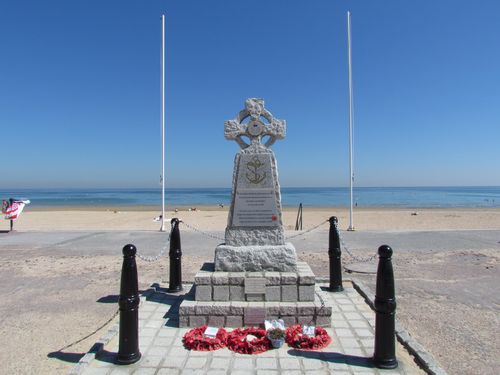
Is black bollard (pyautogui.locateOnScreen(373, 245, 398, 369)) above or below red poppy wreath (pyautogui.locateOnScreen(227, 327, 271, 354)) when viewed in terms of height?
above

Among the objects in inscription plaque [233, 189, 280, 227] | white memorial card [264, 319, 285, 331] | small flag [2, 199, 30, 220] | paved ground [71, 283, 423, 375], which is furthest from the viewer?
small flag [2, 199, 30, 220]

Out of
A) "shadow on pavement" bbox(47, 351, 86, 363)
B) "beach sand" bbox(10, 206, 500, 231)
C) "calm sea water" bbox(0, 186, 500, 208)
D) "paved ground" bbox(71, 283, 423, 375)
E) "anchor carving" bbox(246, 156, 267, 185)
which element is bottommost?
"calm sea water" bbox(0, 186, 500, 208)

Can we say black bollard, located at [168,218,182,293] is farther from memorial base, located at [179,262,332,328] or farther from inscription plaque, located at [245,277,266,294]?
inscription plaque, located at [245,277,266,294]

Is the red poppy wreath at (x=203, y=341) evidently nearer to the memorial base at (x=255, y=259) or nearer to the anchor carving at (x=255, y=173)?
the memorial base at (x=255, y=259)

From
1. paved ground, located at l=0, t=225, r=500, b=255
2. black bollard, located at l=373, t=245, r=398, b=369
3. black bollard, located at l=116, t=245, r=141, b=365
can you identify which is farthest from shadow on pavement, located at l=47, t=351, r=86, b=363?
paved ground, located at l=0, t=225, r=500, b=255

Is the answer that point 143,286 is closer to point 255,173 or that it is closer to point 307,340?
point 255,173

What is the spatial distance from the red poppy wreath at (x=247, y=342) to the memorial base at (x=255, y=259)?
99 cm

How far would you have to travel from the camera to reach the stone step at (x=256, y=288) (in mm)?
5188

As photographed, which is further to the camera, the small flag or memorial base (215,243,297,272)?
the small flag

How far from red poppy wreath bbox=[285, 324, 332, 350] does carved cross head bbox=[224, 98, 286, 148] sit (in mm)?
2582

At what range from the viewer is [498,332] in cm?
497

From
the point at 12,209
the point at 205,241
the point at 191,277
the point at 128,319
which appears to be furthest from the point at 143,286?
the point at 12,209

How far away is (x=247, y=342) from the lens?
436 cm

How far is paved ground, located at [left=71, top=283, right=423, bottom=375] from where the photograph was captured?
386cm
